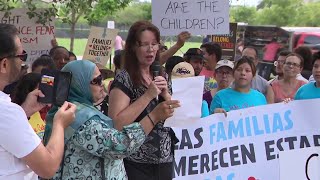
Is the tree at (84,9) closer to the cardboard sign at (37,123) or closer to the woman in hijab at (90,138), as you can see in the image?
the cardboard sign at (37,123)

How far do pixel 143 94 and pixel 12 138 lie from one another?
44.9 inches

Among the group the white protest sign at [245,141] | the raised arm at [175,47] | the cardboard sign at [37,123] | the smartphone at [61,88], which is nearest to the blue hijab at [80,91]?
the smartphone at [61,88]

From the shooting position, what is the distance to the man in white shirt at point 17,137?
2111 millimetres

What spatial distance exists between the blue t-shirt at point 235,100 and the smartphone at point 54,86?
2.16 meters

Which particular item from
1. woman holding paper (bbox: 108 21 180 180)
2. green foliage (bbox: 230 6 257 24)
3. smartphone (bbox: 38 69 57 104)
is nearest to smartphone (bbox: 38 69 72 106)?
smartphone (bbox: 38 69 57 104)

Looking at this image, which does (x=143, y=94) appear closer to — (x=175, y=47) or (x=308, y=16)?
(x=175, y=47)

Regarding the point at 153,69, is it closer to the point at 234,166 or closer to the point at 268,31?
the point at 234,166

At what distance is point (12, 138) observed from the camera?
2.11 meters

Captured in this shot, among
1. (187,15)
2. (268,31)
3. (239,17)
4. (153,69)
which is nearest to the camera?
(153,69)

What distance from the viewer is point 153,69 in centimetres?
332

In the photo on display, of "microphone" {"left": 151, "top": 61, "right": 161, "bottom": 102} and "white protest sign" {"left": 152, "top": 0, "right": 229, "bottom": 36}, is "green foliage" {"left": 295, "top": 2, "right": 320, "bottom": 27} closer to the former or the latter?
"white protest sign" {"left": 152, "top": 0, "right": 229, "bottom": 36}

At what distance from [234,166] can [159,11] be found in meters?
1.86

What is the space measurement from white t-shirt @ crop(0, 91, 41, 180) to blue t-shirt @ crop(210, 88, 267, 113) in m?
2.45

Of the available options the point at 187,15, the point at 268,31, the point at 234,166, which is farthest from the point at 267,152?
the point at 268,31
